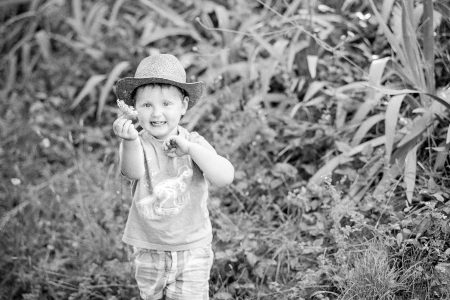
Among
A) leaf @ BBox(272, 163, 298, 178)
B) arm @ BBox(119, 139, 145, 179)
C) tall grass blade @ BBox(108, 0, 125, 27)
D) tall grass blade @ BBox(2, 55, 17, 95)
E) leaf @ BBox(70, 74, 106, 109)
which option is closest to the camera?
arm @ BBox(119, 139, 145, 179)

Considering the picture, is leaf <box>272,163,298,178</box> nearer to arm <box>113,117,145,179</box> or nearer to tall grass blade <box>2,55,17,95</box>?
arm <box>113,117,145,179</box>

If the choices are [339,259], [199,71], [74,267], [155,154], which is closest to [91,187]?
[74,267]

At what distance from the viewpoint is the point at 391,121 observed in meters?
3.10

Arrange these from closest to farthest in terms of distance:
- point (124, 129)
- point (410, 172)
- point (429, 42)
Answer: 1. point (124, 129)
2. point (410, 172)
3. point (429, 42)

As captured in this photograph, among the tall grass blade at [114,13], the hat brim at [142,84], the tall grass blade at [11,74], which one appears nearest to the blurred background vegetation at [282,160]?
the tall grass blade at [114,13]

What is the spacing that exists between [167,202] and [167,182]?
0.08 metres

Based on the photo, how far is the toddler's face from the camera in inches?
95.5

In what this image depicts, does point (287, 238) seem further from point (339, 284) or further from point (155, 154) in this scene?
point (155, 154)

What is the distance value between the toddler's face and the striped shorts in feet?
1.62

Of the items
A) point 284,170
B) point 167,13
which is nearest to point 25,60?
point 167,13

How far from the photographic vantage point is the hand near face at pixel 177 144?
233cm

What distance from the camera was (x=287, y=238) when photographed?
3.15 metres

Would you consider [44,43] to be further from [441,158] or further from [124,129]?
→ [441,158]

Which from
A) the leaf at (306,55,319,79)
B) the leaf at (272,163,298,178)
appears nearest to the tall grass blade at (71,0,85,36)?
the leaf at (306,55,319,79)
